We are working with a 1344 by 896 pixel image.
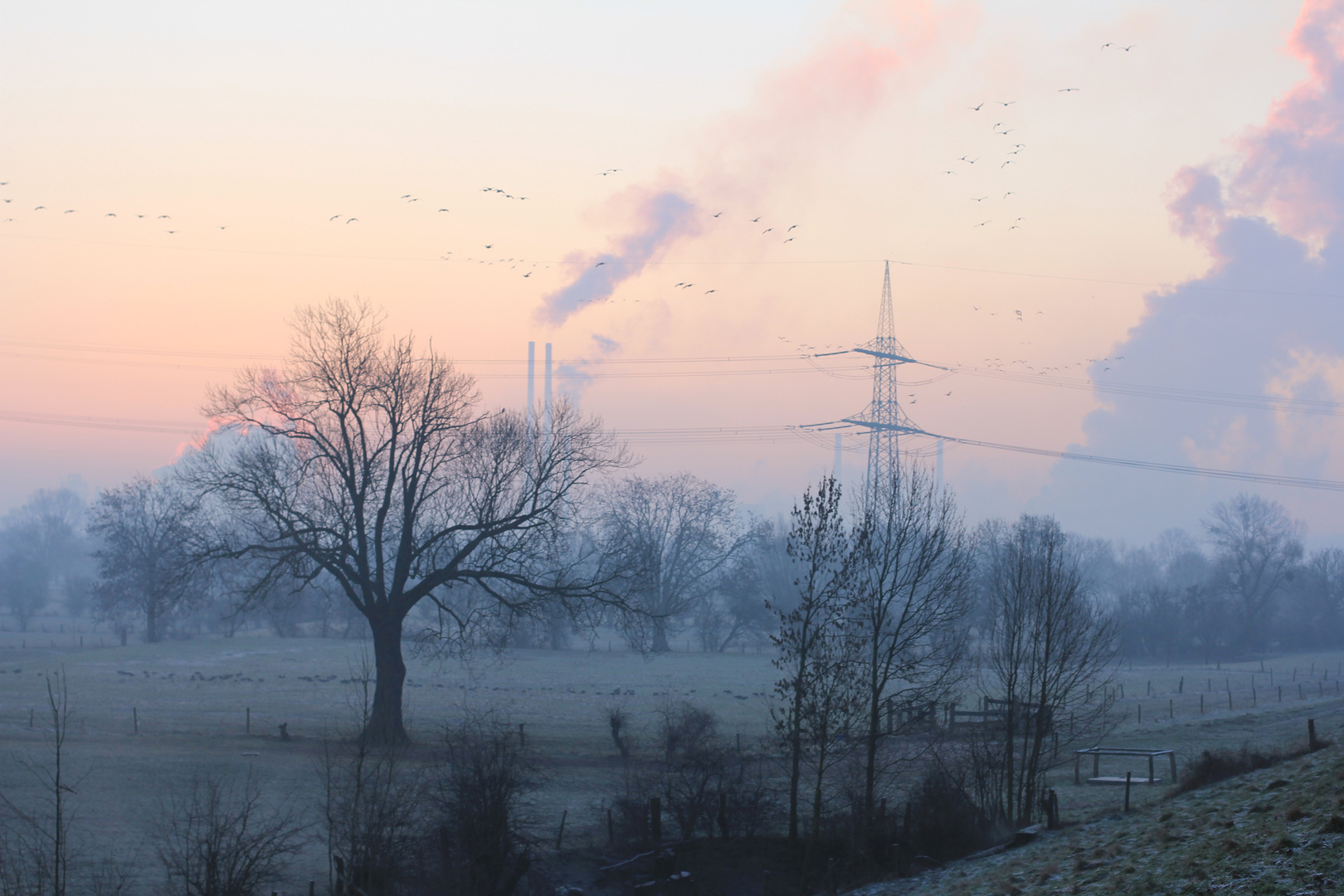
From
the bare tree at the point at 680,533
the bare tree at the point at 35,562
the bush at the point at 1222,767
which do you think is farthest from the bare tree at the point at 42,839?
the bare tree at the point at 35,562

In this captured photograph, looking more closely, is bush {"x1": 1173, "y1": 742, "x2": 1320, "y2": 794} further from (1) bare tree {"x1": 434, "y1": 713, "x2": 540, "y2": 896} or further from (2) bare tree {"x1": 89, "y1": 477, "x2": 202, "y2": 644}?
(2) bare tree {"x1": 89, "y1": 477, "x2": 202, "y2": 644}

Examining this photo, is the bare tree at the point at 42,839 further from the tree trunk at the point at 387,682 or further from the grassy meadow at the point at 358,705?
the tree trunk at the point at 387,682

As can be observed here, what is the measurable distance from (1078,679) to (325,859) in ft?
59.8

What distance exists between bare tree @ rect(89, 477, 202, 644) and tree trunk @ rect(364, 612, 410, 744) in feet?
20.0

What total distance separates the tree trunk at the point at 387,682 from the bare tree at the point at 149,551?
240 inches

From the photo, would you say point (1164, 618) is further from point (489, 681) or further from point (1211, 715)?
point (489, 681)

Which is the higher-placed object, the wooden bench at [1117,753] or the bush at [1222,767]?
the bush at [1222,767]

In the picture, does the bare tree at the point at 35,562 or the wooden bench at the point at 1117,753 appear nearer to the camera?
the wooden bench at the point at 1117,753

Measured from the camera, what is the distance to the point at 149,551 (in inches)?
2896

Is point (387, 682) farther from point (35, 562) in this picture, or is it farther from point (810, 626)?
point (35, 562)

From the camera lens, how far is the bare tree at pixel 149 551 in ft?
103

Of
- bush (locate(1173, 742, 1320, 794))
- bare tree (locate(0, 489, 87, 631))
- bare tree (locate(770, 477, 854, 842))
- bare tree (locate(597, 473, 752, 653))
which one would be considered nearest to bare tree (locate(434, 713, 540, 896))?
bare tree (locate(770, 477, 854, 842))

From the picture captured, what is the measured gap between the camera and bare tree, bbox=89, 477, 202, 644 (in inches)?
1235

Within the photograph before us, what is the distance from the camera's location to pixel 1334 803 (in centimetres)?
1452
